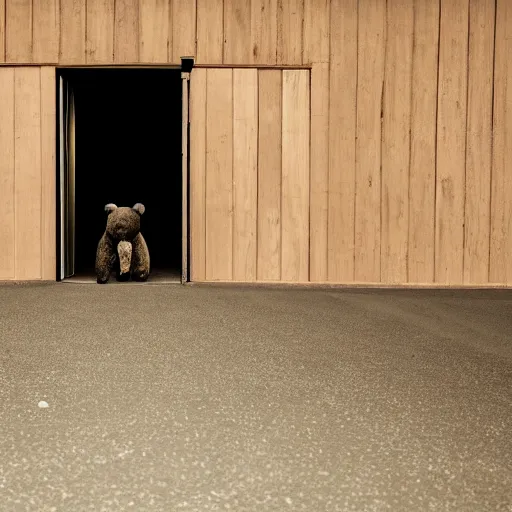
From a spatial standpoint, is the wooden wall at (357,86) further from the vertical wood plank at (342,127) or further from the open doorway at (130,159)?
the open doorway at (130,159)

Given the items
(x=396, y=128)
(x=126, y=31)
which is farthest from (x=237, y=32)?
(x=396, y=128)

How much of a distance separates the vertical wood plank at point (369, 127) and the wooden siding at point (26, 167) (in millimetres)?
2014

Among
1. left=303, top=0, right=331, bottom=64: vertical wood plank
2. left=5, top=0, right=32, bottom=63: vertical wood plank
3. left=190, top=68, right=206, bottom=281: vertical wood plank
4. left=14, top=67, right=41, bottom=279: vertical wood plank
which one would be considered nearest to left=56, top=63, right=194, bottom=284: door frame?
left=190, top=68, right=206, bottom=281: vertical wood plank

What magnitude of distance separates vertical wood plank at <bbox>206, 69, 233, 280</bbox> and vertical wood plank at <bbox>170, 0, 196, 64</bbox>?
0.22 meters

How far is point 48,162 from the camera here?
4312 millimetres

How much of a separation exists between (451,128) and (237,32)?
153cm

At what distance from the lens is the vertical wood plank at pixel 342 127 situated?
13.9ft

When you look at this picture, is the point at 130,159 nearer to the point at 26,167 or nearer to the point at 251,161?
the point at 26,167

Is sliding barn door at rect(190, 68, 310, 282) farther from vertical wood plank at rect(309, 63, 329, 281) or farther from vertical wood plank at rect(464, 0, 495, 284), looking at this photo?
vertical wood plank at rect(464, 0, 495, 284)

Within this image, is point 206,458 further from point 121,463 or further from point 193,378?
point 193,378

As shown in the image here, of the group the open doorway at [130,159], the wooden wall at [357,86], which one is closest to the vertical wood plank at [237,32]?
the wooden wall at [357,86]

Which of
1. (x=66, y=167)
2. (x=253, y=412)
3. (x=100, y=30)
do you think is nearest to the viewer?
(x=253, y=412)

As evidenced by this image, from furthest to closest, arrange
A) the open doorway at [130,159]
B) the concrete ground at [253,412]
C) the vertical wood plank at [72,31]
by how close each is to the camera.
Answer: the open doorway at [130,159] → the vertical wood plank at [72,31] → the concrete ground at [253,412]

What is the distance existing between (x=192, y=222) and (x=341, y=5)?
67.5 inches
